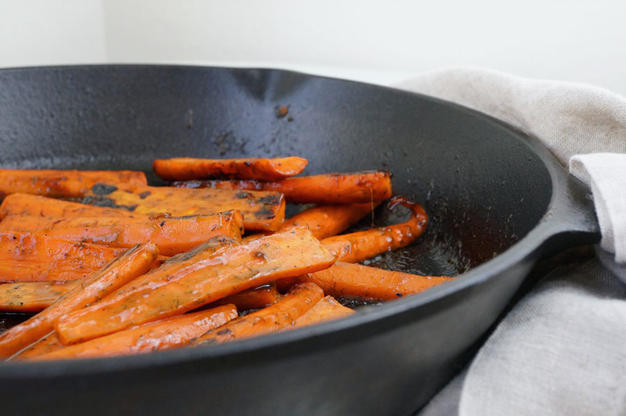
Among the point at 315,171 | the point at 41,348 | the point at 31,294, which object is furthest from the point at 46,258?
the point at 315,171

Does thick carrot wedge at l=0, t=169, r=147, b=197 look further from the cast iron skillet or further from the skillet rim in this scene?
the skillet rim

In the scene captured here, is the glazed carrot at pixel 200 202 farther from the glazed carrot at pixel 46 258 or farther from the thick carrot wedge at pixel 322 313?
the thick carrot wedge at pixel 322 313

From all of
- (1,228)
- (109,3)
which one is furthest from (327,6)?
(1,228)

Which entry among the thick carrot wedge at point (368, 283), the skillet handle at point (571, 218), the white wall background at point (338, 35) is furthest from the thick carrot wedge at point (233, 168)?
the white wall background at point (338, 35)

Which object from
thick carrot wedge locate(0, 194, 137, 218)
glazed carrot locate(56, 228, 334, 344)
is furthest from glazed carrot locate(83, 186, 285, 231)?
glazed carrot locate(56, 228, 334, 344)

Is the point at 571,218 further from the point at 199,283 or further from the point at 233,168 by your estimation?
the point at 233,168

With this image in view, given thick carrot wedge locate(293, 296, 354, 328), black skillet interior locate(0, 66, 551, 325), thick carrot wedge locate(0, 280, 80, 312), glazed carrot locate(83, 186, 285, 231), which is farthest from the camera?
black skillet interior locate(0, 66, 551, 325)
